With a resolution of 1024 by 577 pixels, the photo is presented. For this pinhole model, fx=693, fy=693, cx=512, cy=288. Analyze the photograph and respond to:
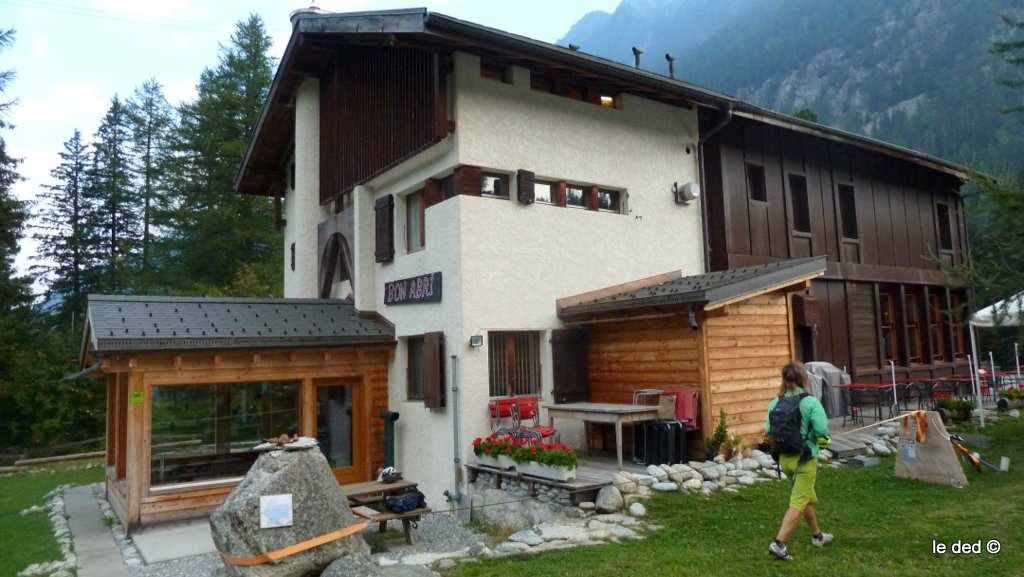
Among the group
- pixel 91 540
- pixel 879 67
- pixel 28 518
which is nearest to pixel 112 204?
pixel 28 518

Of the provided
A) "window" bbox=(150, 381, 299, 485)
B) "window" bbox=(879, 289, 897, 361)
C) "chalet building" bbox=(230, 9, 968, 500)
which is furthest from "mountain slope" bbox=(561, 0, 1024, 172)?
"window" bbox=(150, 381, 299, 485)

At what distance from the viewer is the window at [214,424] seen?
10.7 metres

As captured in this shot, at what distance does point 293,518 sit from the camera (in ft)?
21.4

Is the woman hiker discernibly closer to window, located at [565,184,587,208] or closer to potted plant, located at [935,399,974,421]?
window, located at [565,184,587,208]

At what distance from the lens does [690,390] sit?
9219mm

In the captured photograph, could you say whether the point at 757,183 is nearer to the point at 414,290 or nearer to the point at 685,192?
the point at 685,192

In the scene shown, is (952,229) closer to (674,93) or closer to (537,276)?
(674,93)

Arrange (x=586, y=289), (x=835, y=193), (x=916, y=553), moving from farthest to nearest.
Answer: (x=835, y=193) → (x=586, y=289) → (x=916, y=553)

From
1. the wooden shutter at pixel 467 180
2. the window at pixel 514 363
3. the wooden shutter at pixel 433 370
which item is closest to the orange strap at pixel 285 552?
the wooden shutter at pixel 433 370

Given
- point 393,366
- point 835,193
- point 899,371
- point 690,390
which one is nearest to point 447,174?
point 393,366

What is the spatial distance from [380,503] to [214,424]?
4.21 m

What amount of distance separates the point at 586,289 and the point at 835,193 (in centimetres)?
783

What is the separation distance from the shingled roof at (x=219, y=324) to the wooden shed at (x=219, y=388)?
2cm

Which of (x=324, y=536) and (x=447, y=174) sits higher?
(x=447, y=174)
